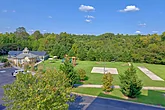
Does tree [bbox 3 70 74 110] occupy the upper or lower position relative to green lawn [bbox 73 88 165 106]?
upper

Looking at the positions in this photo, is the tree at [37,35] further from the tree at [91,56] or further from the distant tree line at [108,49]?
the tree at [91,56]

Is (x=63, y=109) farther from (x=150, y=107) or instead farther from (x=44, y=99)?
(x=150, y=107)

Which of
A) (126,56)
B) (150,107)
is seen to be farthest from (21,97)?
(126,56)

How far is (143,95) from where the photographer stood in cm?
1955

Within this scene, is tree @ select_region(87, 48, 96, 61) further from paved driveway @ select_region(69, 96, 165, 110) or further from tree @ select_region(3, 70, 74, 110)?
tree @ select_region(3, 70, 74, 110)

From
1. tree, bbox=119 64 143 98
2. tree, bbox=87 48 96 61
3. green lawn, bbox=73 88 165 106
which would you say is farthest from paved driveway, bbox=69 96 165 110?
tree, bbox=87 48 96 61

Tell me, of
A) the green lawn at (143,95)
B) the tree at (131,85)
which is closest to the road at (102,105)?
the green lawn at (143,95)

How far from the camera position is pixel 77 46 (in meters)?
59.3

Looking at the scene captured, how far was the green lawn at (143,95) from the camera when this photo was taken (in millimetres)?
17391

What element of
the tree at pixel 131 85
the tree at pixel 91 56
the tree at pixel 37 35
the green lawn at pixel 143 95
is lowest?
the green lawn at pixel 143 95

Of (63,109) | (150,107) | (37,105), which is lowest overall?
(150,107)

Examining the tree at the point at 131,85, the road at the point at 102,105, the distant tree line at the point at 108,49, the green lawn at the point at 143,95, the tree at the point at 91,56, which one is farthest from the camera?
the tree at the point at 91,56

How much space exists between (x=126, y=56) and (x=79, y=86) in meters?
30.7

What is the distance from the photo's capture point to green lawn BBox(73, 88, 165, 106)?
1739cm
